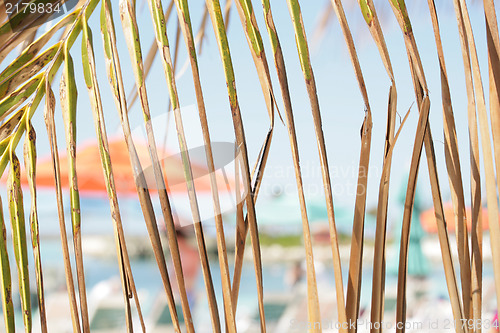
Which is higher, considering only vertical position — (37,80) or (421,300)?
(37,80)

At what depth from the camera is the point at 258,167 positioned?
0.35m

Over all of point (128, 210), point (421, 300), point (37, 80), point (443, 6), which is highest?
point (443, 6)

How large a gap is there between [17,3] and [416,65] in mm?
329

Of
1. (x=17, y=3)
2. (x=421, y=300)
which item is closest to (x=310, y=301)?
(x=17, y=3)

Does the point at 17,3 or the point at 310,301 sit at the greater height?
the point at 17,3

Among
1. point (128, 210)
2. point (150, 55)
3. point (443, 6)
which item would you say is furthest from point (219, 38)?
point (128, 210)

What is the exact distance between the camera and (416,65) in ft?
1.12

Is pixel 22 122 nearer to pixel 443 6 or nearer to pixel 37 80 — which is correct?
pixel 37 80

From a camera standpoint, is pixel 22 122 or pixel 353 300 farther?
pixel 22 122

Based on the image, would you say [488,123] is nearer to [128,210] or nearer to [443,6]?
[443,6]

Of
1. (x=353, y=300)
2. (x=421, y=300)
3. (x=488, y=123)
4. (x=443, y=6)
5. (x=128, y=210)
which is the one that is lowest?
(x=421, y=300)

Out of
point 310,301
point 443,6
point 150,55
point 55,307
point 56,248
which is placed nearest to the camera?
point 310,301

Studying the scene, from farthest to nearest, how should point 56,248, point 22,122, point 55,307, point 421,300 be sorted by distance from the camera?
point 56,248 → point 55,307 → point 421,300 → point 22,122

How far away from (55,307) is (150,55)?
21.1 feet
